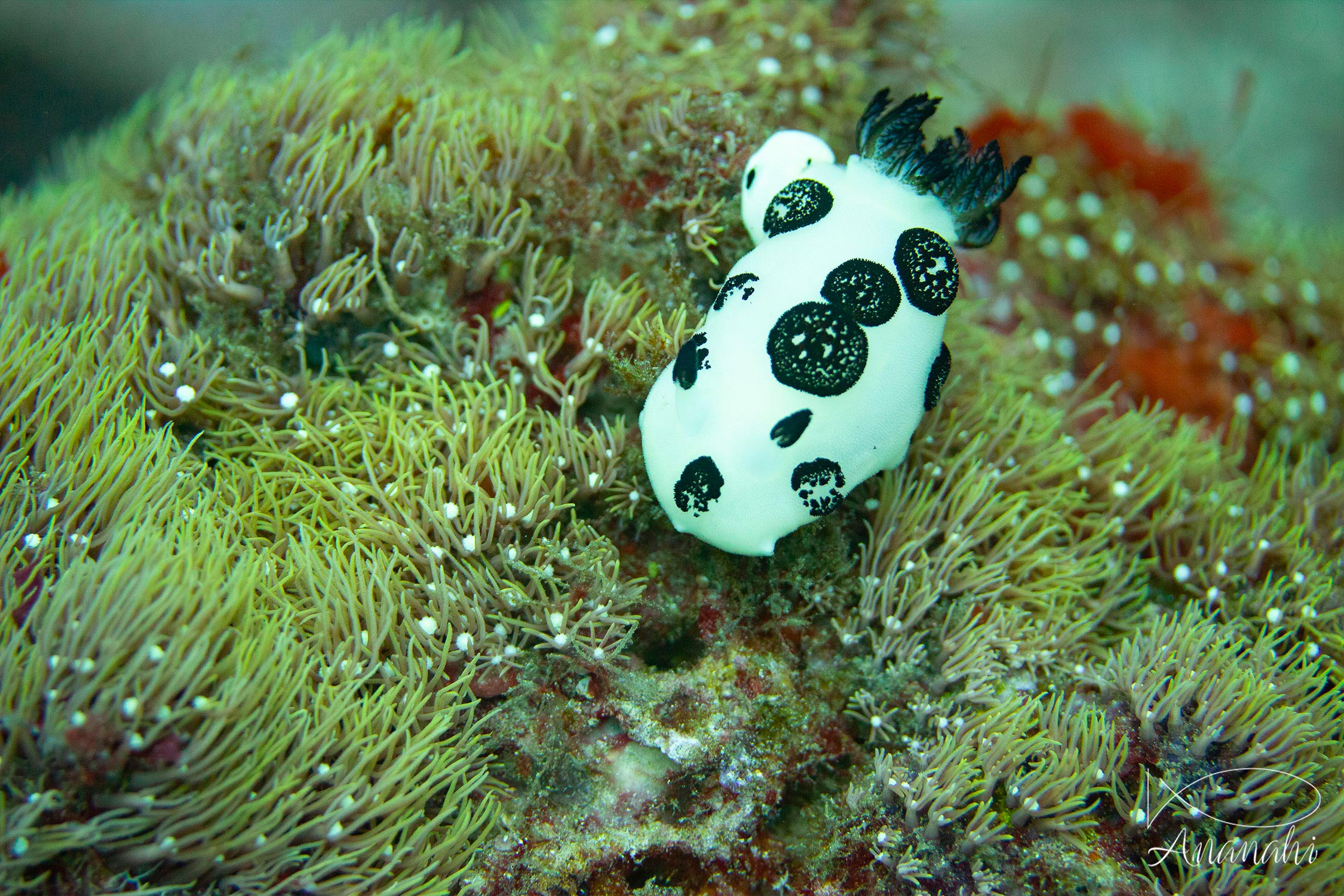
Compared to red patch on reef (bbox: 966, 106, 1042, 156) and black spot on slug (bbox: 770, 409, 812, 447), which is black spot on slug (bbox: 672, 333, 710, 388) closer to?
black spot on slug (bbox: 770, 409, 812, 447)

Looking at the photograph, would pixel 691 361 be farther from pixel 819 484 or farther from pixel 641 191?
pixel 641 191

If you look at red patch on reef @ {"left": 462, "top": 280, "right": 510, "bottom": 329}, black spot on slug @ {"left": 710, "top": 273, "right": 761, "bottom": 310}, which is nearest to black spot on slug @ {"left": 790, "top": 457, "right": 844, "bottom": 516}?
black spot on slug @ {"left": 710, "top": 273, "right": 761, "bottom": 310}

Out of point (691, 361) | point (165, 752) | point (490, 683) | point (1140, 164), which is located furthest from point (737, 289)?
point (1140, 164)

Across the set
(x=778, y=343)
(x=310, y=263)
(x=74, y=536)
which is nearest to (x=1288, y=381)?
(x=778, y=343)

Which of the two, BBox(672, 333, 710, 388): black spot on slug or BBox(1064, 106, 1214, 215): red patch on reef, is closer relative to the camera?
BBox(672, 333, 710, 388): black spot on slug

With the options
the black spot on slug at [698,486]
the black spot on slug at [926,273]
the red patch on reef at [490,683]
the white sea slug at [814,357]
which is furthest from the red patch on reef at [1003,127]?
the red patch on reef at [490,683]

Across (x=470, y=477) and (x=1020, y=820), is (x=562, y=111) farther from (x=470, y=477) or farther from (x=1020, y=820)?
(x=1020, y=820)

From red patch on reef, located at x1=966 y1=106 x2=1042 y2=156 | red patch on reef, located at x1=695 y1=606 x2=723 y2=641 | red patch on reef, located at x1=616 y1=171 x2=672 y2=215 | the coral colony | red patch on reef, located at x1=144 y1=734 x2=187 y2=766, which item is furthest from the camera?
red patch on reef, located at x1=966 y1=106 x2=1042 y2=156
